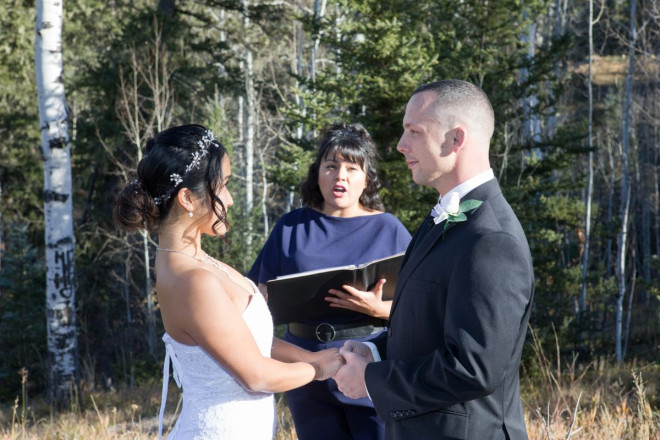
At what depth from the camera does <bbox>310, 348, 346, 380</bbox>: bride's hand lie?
259 cm

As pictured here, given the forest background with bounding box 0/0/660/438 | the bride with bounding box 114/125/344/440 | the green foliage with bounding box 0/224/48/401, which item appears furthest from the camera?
the green foliage with bounding box 0/224/48/401

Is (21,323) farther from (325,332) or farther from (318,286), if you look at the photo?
(318,286)

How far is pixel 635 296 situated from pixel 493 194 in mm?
24503

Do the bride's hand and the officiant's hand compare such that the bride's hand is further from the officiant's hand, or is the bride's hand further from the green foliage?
the green foliage

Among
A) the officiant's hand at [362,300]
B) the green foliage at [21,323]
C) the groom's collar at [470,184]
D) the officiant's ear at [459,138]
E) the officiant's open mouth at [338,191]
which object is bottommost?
the green foliage at [21,323]

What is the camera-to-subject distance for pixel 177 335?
2314 mm

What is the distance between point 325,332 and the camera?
3.38 metres

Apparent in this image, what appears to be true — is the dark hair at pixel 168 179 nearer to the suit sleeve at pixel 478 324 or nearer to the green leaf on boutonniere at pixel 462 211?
the green leaf on boutonniere at pixel 462 211

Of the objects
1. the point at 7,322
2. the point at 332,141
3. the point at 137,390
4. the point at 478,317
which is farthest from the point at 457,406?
the point at 7,322

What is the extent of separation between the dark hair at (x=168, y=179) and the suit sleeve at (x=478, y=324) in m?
0.92

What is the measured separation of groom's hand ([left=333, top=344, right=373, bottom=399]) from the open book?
23.7 inches

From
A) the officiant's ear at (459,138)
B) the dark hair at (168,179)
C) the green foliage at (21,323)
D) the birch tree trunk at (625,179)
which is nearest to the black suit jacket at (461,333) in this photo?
the officiant's ear at (459,138)

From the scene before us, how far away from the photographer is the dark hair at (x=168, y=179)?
7.76 feet

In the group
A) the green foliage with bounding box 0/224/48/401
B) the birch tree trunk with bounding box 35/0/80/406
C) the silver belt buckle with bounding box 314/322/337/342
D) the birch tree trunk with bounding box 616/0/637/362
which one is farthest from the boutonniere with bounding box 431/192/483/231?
the birch tree trunk with bounding box 616/0/637/362
